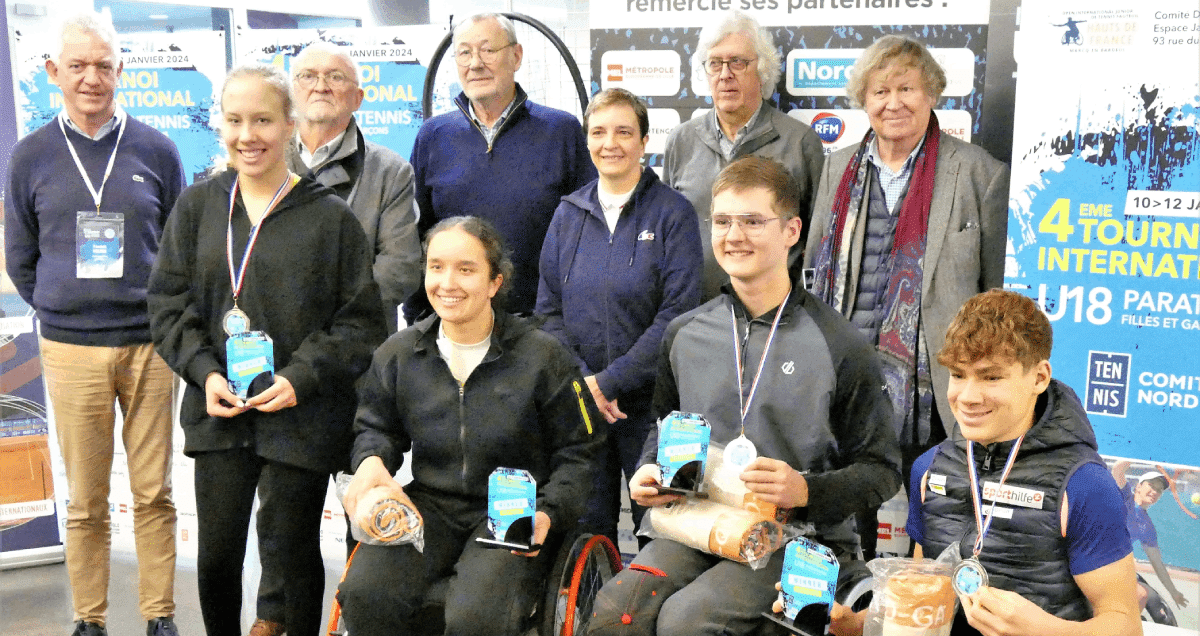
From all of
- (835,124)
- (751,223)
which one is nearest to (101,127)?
(751,223)

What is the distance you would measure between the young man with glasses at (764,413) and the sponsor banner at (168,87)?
280 centimetres

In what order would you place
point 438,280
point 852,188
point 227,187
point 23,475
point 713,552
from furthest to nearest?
point 23,475 < point 852,188 < point 227,187 < point 438,280 < point 713,552

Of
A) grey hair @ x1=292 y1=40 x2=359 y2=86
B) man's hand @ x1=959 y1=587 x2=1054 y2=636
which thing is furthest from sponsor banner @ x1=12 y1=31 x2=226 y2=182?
man's hand @ x1=959 y1=587 x2=1054 y2=636

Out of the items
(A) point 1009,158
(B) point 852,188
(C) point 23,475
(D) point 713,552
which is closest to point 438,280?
(D) point 713,552

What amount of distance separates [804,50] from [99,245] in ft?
8.08

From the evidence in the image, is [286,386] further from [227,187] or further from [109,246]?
[109,246]

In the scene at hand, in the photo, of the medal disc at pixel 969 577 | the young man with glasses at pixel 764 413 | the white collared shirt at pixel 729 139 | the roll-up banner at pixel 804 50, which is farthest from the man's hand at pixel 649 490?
the roll-up banner at pixel 804 50

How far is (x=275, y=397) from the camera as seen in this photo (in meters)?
2.96

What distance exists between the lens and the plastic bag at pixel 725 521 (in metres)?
2.48

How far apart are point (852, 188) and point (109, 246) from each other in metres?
2.37

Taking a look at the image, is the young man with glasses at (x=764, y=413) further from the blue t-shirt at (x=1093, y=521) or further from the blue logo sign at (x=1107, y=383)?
the blue logo sign at (x=1107, y=383)

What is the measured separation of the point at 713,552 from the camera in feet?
8.27

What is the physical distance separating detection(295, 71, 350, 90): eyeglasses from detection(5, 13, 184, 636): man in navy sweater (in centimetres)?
55

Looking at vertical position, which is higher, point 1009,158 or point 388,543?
point 1009,158
